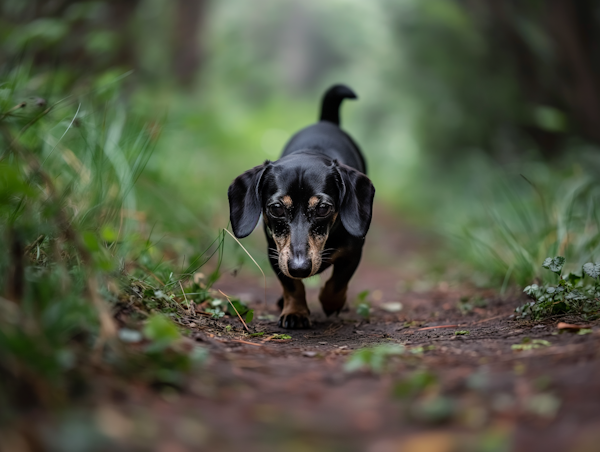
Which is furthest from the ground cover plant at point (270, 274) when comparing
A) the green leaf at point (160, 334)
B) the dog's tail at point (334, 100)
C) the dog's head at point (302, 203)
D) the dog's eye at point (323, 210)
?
the dog's tail at point (334, 100)

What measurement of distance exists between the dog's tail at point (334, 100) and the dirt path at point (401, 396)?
7.64 ft

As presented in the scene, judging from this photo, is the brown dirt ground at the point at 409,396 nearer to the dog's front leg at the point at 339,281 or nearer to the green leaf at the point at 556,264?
the green leaf at the point at 556,264

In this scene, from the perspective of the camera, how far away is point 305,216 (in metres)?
3.04

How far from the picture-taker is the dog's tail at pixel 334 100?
4488 mm

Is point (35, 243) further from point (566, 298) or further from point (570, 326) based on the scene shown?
point (566, 298)

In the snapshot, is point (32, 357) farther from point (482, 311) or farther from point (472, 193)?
point (472, 193)

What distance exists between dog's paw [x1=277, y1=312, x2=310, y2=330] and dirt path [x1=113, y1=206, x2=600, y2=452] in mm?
488

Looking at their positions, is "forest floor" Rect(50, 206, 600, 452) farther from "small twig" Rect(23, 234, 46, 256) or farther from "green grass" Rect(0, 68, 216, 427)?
"small twig" Rect(23, 234, 46, 256)

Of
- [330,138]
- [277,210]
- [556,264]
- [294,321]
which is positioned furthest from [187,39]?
[556,264]

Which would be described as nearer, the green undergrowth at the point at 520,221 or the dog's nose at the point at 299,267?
the dog's nose at the point at 299,267

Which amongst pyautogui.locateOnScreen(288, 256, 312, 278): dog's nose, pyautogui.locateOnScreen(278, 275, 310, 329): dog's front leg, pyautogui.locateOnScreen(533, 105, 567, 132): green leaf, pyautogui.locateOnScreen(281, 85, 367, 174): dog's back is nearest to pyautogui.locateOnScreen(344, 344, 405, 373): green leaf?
pyautogui.locateOnScreen(288, 256, 312, 278): dog's nose

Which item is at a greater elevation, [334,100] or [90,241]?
[334,100]

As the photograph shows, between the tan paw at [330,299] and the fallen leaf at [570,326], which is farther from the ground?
the tan paw at [330,299]

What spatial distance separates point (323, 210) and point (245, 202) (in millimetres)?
476
